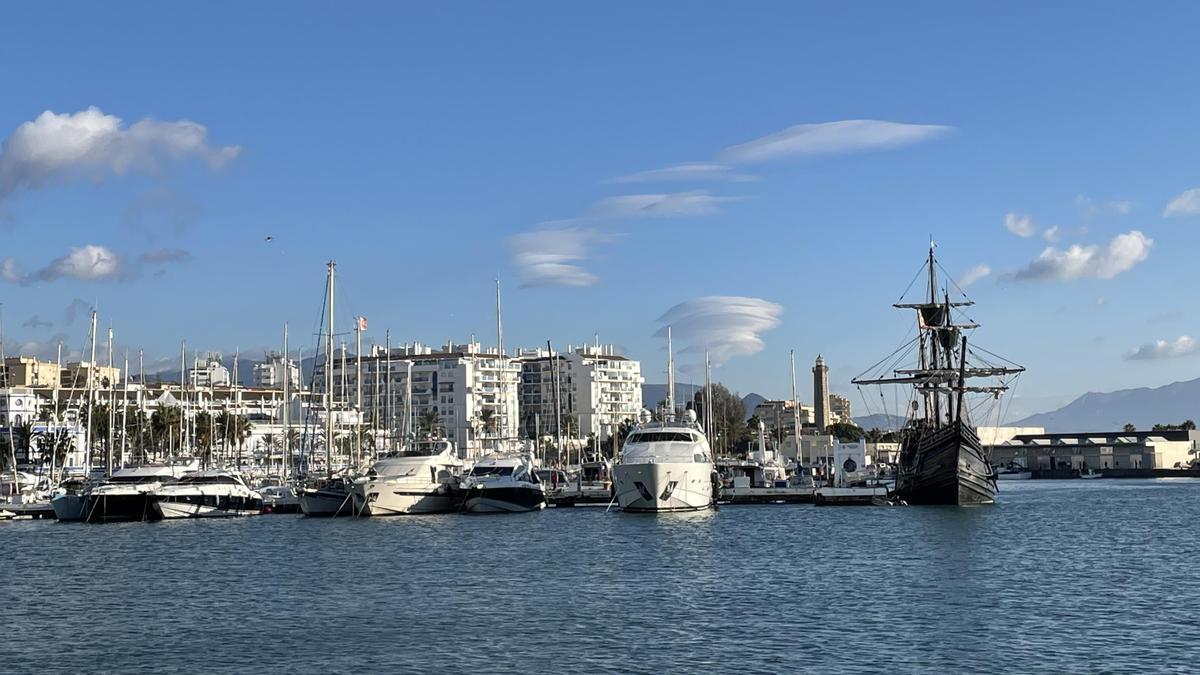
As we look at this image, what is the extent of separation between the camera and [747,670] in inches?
1172

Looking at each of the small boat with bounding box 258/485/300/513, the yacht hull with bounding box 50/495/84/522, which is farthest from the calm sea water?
the small boat with bounding box 258/485/300/513

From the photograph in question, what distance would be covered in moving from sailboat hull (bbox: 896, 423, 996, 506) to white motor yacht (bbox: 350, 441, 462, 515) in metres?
29.8

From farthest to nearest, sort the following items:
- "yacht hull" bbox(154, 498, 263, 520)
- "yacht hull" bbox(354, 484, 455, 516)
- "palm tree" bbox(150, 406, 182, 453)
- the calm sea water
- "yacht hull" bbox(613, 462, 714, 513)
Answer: "palm tree" bbox(150, 406, 182, 453)
"yacht hull" bbox(154, 498, 263, 520)
"yacht hull" bbox(354, 484, 455, 516)
"yacht hull" bbox(613, 462, 714, 513)
the calm sea water

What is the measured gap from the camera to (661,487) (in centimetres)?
8038

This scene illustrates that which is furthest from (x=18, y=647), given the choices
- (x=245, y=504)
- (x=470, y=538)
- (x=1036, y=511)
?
(x=1036, y=511)

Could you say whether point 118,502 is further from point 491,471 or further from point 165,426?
point 165,426

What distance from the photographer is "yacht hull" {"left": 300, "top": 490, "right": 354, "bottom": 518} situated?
8362cm

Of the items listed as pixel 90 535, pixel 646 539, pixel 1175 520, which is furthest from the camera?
pixel 1175 520

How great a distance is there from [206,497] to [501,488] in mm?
18603

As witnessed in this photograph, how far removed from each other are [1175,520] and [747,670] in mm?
61737

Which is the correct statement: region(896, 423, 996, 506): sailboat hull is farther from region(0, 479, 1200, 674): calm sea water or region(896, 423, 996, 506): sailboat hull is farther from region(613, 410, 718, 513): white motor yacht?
region(613, 410, 718, 513): white motor yacht

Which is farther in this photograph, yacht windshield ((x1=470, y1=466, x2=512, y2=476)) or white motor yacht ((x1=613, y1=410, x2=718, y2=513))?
yacht windshield ((x1=470, y1=466, x2=512, y2=476))

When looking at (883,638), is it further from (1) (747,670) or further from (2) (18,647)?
(2) (18,647)

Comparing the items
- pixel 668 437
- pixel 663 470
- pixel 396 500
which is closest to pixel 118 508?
pixel 396 500
